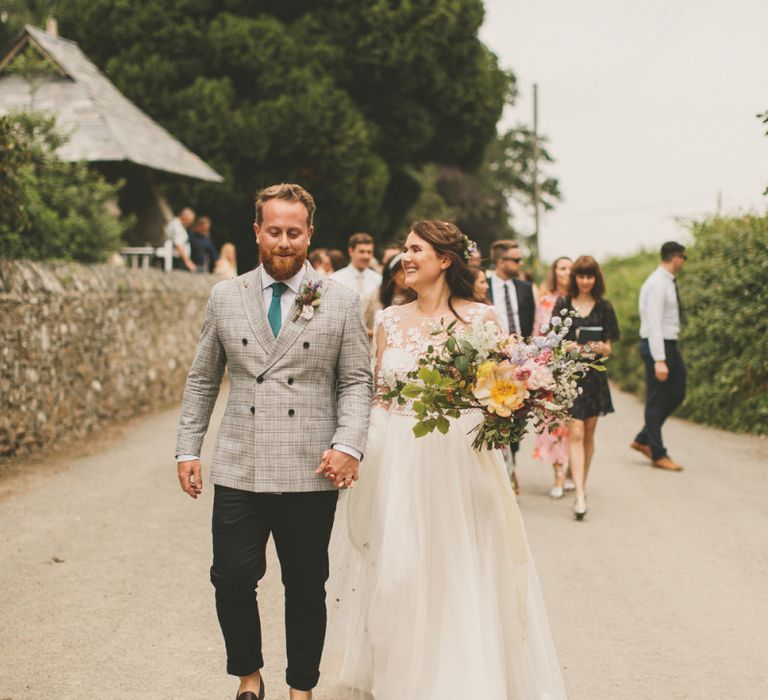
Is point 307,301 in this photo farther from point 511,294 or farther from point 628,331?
point 628,331

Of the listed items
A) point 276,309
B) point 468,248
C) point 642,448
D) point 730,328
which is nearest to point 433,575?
point 276,309

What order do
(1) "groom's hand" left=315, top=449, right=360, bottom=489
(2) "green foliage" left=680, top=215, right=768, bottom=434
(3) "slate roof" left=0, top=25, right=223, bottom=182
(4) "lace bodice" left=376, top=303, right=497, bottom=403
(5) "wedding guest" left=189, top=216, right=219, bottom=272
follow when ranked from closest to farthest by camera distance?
(1) "groom's hand" left=315, top=449, right=360, bottom=489 < (4) "lace bodice" left=376, top=303, right=497, bottom=403 < (2) "green foliage" left=680, top=215, right=768, bottom=434 < (3) "slate roof" left=0, top=25, right=223, bottom=182 < (5) "wedding guest" left=189, top=216, right=219, bottom=272

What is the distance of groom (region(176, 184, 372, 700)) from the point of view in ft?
14.4

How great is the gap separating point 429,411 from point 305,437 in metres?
0.56

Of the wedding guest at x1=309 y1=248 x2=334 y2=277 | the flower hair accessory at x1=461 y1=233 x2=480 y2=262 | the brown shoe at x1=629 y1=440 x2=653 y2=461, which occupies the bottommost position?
the brown shoe at x1=629 y1=440 x2=653 y2=461

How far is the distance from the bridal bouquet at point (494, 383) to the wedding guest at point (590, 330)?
4.83 meters

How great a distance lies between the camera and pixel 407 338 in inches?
203

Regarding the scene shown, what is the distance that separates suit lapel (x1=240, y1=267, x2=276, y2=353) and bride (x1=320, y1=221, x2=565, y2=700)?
28.5 inches

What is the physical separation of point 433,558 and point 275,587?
2473mm

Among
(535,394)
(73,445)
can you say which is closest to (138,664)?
(535,394)

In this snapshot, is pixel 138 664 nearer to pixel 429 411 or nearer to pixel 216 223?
pixel 429 411

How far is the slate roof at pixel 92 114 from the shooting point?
2047 centimetres

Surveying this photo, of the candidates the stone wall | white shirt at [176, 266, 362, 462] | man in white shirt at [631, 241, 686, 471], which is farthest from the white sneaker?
the stone wall

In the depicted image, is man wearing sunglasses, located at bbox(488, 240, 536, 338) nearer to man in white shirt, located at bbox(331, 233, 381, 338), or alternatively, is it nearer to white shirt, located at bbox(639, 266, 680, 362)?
man in white shirt, located at bbox(331, 233, 381, 338)
